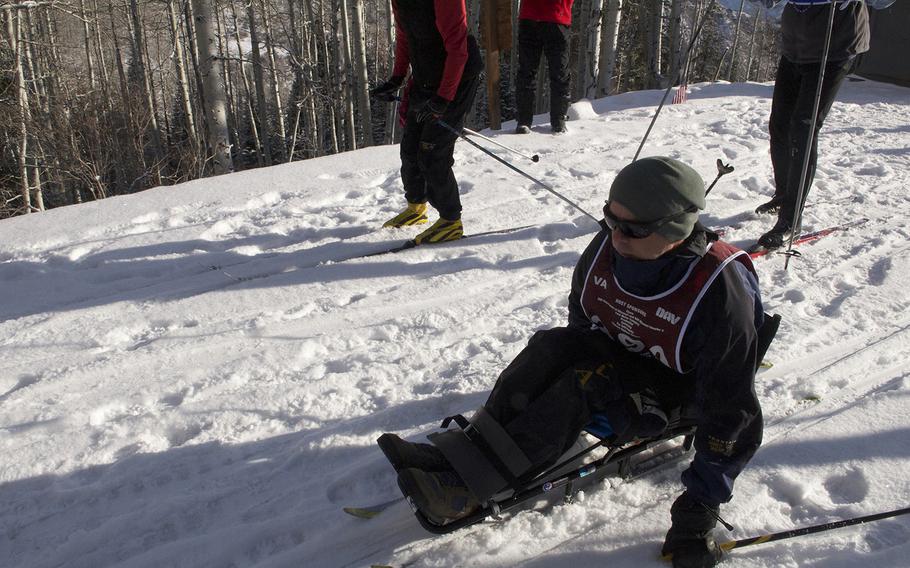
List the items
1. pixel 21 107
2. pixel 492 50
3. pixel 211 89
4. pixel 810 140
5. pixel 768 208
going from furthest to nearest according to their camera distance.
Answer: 1. pixel 21 107
2. pixel 211 89
3. pixel 492 50
4. pixel 768 208
5. pixel 810 140

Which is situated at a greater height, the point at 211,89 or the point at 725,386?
the point at 211,89

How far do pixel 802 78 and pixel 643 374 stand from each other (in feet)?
9.49

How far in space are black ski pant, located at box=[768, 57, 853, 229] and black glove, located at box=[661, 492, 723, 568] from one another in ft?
8.47

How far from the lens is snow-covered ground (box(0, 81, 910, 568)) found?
86.1 inches

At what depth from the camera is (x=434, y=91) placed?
13.9 feet

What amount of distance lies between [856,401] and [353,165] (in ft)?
15.1

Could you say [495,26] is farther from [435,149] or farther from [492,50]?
[435,149]

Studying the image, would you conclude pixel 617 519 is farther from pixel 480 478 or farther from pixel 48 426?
pixel 48 426

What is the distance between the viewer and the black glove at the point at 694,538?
6.47 ft

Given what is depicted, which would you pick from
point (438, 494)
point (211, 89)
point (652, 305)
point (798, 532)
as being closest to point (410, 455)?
point (438, 494)

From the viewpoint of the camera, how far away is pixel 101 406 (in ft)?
9.42

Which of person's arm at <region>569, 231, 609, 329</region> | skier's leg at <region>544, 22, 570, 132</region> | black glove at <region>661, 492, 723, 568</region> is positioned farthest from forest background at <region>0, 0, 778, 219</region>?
black glove at <region>661, 492, 723, 568</region>

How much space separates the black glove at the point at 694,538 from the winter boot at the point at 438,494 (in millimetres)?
624

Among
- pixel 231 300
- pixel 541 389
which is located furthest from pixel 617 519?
pixel 231 300
